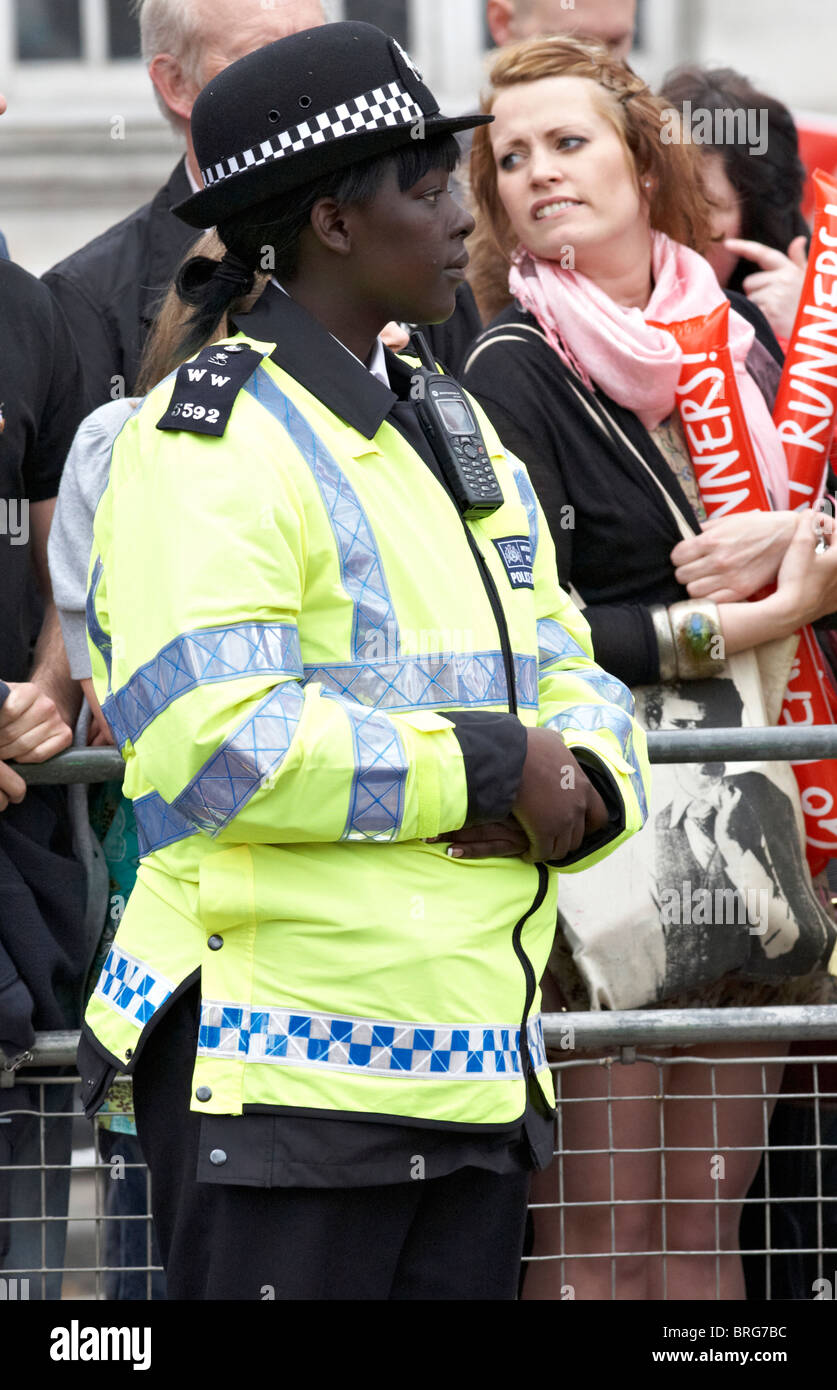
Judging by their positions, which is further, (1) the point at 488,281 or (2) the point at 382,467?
(1) the point at 488,281

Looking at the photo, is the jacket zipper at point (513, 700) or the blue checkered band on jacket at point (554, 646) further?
the blue checkered band on jacket at point (554, 646)

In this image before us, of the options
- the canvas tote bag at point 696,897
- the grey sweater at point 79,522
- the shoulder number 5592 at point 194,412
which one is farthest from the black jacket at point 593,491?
the shoulder number 5592 at point 194,412

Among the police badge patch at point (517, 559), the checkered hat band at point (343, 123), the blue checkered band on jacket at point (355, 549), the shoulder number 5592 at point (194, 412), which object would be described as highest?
the checkered hat band at point (343, 123)

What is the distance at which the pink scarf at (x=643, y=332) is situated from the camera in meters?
3.14

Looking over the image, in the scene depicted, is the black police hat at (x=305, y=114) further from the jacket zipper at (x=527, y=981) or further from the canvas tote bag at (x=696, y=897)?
the canvas tote bag at (x=696, y=897)

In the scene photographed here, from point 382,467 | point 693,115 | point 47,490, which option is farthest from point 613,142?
point 382,467

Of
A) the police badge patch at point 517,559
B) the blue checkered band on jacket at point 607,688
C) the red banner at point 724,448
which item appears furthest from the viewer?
the red banner at point 724,448

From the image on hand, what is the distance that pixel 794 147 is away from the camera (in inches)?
170

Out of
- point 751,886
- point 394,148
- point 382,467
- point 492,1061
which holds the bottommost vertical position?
point 751,886

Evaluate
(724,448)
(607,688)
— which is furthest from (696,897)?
(724,448)

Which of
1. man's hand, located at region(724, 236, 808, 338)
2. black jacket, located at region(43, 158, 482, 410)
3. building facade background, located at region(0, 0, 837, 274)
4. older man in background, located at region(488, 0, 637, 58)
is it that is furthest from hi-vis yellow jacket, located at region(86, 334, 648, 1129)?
building facade background, located at region(0, 0, 837, 274)

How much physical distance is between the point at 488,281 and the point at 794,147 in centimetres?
111

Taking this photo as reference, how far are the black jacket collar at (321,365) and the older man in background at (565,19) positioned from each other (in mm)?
2178

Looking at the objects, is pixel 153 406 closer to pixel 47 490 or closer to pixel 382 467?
pixel 382 467
